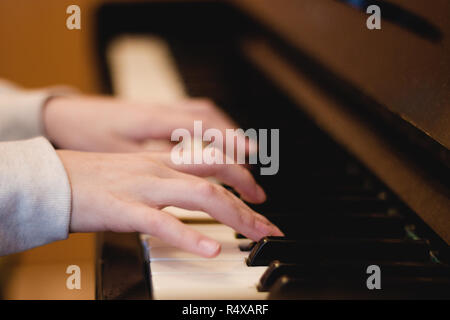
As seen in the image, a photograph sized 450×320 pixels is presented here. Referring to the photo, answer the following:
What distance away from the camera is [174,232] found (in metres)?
0.62

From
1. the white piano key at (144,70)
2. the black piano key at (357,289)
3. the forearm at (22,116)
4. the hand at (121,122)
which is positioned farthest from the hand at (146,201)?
the white piano key at (144,70)

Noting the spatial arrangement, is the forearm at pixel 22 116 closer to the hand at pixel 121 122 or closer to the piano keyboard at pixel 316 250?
the hand at pixel 121 122

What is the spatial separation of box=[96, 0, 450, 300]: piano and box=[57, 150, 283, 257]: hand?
0.12ft

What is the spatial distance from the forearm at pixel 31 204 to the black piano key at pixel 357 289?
0.28m

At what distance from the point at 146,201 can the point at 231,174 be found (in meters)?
0.13

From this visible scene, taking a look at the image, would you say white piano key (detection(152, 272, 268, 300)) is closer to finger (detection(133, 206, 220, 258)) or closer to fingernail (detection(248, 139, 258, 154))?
finger (detection(133, 206, 220, 258))

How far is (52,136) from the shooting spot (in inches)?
42.5

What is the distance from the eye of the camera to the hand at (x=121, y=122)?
986 mm

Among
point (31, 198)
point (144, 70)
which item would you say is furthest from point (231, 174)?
point (144, 70)

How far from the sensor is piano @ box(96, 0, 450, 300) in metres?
0.58

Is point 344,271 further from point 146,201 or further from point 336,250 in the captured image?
point 146,201

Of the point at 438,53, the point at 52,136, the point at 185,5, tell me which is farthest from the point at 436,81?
the point at 185,5
